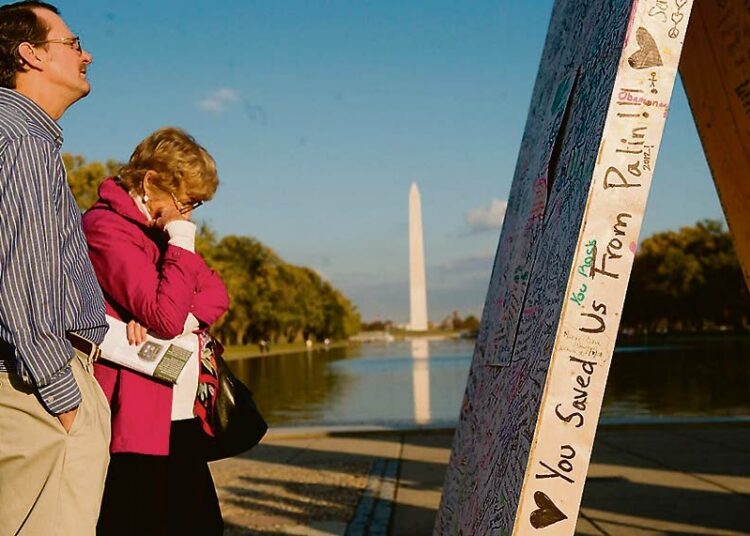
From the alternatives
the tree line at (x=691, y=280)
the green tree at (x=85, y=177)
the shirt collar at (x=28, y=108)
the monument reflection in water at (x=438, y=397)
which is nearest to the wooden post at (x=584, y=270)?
the shirt collar at (x=28, y=108)

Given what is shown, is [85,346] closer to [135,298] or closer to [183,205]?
[135,298]

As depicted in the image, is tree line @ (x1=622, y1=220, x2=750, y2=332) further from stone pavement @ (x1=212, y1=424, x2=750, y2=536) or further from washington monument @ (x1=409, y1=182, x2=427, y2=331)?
stone pavement @ (x1=212, y1=424, x2=750, y2=536)

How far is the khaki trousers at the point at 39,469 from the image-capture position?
222cm

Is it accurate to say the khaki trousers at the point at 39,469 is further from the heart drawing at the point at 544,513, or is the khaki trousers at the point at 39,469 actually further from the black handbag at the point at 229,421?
the heart drawing at the point at 544,513

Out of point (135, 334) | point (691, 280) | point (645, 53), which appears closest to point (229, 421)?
point (135, 334)

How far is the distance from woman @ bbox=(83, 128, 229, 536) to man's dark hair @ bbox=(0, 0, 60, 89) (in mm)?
549

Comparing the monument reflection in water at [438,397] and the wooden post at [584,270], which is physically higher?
the wooden post at [584,270]

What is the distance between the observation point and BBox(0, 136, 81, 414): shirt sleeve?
217cm

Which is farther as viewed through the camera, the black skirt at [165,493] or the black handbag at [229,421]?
the black handbag at [229,421]

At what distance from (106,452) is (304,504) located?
14.6ft

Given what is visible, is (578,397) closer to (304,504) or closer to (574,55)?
(574,55)

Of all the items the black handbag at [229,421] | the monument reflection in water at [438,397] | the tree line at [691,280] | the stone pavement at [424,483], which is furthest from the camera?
the tree line at [691,280]

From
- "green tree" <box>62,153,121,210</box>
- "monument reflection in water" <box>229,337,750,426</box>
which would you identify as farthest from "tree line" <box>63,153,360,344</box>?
"monument reflection in water" <box>229,337,750,426</box>

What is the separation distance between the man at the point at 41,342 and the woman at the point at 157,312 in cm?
31
